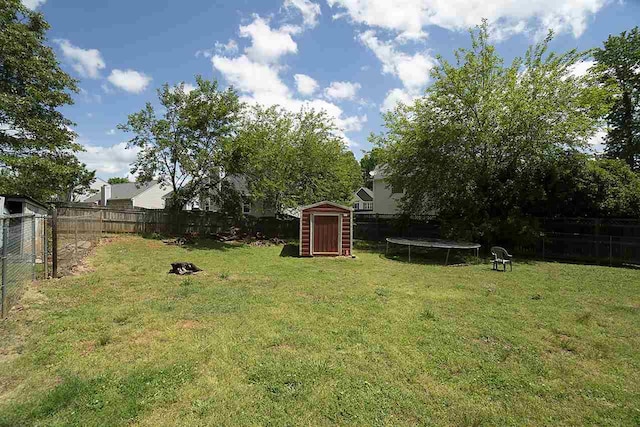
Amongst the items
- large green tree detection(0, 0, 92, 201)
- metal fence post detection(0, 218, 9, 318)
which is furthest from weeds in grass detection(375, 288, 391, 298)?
large green tree detection(0, 0, 92, 201)

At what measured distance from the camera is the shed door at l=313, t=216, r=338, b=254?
14414 mm

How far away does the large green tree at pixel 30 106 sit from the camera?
13586 mm

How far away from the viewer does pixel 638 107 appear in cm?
2483

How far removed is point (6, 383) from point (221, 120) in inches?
676

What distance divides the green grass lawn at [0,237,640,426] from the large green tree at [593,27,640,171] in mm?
25052

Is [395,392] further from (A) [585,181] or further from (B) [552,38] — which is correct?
(B) [552,38]

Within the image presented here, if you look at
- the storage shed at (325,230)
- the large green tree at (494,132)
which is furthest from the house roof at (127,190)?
the large green tree at (494,132)

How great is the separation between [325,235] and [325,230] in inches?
8.9

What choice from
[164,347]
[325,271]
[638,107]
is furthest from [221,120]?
[638,107]

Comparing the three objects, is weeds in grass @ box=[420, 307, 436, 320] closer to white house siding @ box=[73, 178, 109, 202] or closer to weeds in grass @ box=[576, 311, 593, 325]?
weeds in grass @ box=[576, 311, 593, 325]

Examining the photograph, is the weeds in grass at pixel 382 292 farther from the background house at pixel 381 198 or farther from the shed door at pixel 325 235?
the background house at pixel 381 198

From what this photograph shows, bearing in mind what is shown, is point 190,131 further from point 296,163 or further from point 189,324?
point 189,324

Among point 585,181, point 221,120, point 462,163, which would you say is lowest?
point 585,181

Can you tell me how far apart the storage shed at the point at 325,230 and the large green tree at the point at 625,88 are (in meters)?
23.9
